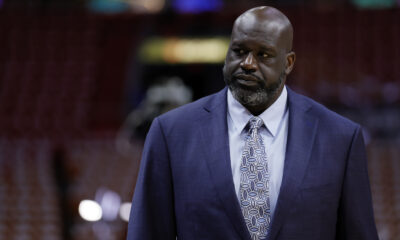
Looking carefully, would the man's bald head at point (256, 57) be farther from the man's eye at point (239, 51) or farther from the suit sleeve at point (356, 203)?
the suit sleeve at point (356, 203)

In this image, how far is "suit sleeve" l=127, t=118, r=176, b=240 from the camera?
150 cm

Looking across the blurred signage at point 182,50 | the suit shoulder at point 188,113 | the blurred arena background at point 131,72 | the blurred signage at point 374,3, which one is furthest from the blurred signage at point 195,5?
Answer: the suit shoulder at point 188,113

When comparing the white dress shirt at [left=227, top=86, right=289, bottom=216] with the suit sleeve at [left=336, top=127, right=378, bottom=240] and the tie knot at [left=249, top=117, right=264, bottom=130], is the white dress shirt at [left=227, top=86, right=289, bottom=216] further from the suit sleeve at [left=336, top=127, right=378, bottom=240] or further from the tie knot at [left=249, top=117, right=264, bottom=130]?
the suit sleeve at [left=336, top=127, right=378, bottom=240]

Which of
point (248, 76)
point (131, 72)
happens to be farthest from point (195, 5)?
point (248, 76)

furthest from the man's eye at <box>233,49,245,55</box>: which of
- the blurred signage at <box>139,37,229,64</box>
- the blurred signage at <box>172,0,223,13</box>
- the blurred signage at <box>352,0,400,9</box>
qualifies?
the blurred signage at <box>352,0,400,9</box>

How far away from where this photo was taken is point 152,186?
1.53 metres

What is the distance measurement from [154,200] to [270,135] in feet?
1.10

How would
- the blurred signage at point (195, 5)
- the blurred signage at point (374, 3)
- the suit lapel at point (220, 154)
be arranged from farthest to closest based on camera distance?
the blurred signage at point (195, 5) → the blurred signage at point (374, 3) → the suit lapel at point (220, 154)

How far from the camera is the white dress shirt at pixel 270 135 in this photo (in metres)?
1.49

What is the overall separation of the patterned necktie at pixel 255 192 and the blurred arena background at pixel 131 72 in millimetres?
3933

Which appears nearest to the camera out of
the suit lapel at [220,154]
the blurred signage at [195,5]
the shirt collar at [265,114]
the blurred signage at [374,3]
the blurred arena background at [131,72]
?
the suit lapel at [220,154]

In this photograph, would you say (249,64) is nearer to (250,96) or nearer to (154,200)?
(250,96)

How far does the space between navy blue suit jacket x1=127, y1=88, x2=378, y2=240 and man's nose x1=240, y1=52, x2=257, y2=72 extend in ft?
0.53

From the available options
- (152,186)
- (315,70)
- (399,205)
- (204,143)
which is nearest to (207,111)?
(204,143)
